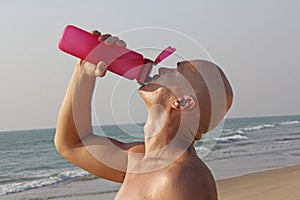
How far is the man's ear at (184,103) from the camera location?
249 cm

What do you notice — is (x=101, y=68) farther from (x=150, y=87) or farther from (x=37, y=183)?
(x=37, y=183)

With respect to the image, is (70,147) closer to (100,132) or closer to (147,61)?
(100,132)

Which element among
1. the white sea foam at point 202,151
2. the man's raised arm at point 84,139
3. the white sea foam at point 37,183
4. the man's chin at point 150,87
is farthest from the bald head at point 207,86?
the white sea foam at point 37,183

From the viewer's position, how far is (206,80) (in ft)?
8.15

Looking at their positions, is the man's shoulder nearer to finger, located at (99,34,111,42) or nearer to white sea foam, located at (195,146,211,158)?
white sea foam, located at (195,146,211,158)

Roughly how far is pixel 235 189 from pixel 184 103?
1143cm

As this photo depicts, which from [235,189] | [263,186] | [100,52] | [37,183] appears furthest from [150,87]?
[37,183]

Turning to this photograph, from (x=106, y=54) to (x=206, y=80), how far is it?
44 centimetres

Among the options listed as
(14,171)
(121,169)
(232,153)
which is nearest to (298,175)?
(232,153)

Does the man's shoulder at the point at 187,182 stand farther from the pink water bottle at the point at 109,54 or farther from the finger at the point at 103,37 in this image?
the finger at the point at 103,37

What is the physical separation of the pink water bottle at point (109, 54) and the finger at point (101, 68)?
2cm

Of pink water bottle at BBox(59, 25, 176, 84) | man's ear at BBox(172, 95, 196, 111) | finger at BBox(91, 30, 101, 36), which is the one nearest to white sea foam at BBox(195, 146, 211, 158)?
man's ear at BBox(172, 95, 196, 111)

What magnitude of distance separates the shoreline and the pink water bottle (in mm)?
9856

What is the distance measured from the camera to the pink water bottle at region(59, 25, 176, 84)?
258 centimetres
